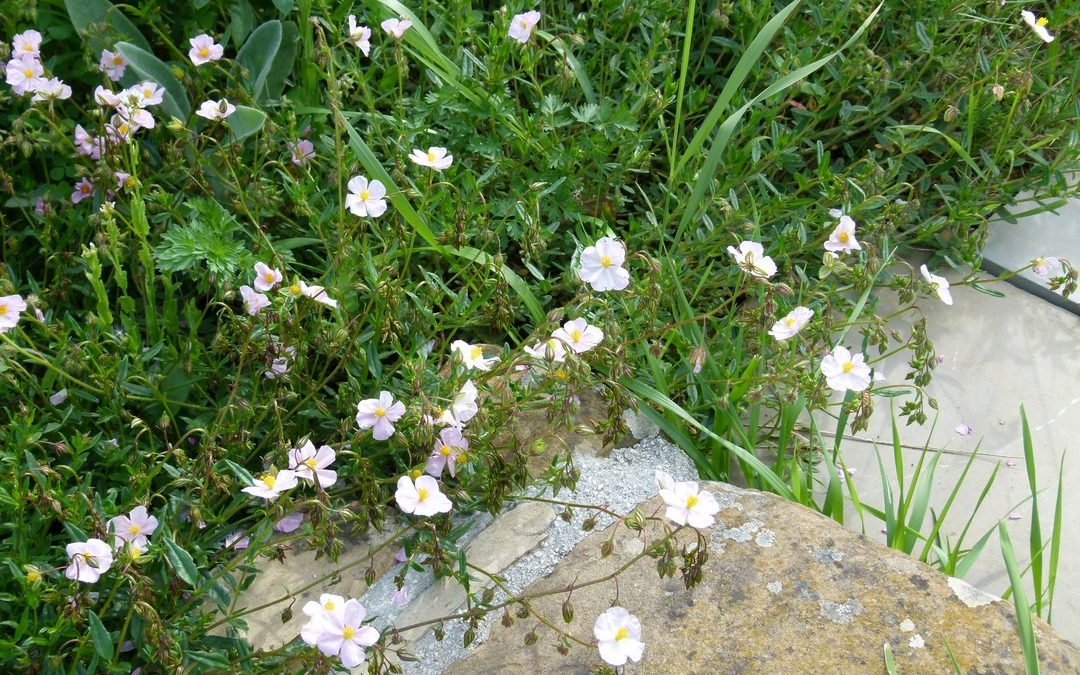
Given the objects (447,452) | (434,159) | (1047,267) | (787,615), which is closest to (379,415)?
(447,452)

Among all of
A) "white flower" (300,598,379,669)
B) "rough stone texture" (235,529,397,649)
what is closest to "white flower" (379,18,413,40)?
"rough stone texture" (235,529,397,649)

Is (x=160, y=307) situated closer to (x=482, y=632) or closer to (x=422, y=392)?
(x=422, y=392)

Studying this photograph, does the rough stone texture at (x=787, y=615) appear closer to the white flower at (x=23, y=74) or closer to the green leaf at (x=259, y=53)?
the green leaf at (x=259, y=53)

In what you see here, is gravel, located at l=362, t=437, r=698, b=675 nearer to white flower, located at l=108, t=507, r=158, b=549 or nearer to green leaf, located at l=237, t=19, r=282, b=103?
white flower, located at l=108, t=507, r=158, b=549

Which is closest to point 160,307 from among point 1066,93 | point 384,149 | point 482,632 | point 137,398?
point 137,398

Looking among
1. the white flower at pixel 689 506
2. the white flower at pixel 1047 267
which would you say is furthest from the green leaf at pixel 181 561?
the white flower at pixel 1047 267
